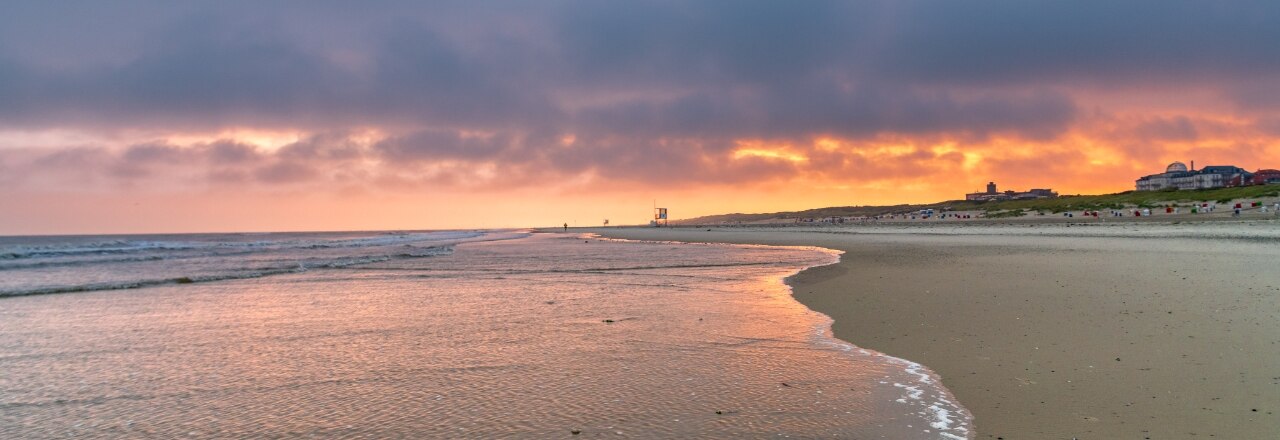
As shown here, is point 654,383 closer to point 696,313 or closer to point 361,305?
point 696,313

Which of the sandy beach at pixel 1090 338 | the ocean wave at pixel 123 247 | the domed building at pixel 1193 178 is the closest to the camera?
the sandy beach at pixel 1090 338

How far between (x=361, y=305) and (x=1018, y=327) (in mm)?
10181

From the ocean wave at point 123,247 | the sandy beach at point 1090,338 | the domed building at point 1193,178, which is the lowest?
the sandy beach at point 1090,338

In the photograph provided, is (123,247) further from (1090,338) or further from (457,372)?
(1090,338)

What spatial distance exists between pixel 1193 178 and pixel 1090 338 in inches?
5599

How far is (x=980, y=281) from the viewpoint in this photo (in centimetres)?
1307

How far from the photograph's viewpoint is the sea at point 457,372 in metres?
4.57

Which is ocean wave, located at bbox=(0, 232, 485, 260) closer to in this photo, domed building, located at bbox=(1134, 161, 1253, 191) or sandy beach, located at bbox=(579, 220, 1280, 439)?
sandy beach, located at bbox=(579, 220, 1280, 439)

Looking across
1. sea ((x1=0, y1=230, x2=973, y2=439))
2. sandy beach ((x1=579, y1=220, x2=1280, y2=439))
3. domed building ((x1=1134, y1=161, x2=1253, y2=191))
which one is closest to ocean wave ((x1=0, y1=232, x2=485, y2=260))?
sea ((x1=0, y1=230, x2=973, y2=439))

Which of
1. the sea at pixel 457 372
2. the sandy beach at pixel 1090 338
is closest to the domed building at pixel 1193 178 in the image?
the sandy beach at pixel 1090 338

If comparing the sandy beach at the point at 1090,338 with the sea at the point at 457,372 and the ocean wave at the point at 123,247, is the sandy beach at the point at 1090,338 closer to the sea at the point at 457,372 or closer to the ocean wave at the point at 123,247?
the sea at the point at 457,372

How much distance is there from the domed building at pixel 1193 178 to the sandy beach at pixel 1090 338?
121408mm

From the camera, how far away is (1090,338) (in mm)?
7113

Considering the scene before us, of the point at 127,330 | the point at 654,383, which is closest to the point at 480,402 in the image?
the point at 654,383
